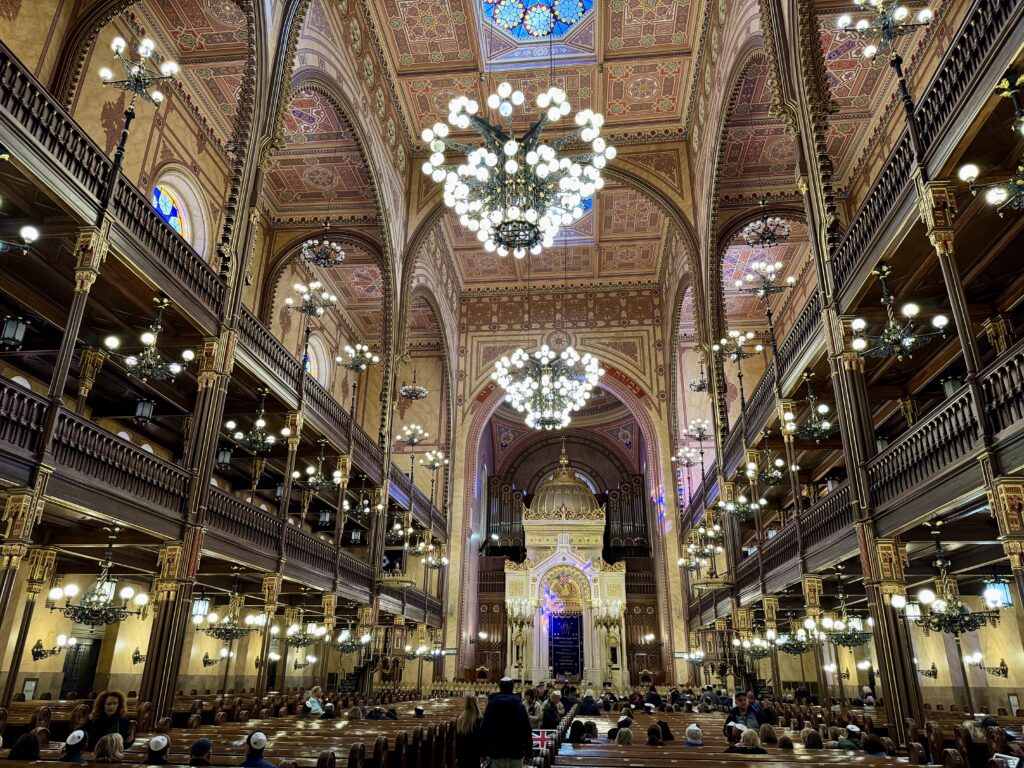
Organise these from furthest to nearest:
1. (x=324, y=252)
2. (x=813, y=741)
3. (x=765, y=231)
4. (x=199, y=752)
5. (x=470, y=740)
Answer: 1. (x=324, y=252)
2. (x=765, y=231)
3. (x=813, y=741)
4. (x=470, y=740)
5. (x=199, y=752)

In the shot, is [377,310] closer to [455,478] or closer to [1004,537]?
[455,478]

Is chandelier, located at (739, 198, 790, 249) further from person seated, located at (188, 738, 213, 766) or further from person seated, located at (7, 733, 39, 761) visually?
person seated, located at (7, 733, 39, 761)

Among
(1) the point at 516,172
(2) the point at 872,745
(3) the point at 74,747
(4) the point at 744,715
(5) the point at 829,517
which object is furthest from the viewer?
(5) the point at 829,517

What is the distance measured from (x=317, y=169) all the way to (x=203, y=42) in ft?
17.2

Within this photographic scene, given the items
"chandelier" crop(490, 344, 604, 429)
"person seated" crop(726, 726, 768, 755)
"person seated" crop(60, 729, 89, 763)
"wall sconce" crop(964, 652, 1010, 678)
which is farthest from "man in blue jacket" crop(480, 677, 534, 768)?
"wall sconce" crop(964, 652, 1010, 678)

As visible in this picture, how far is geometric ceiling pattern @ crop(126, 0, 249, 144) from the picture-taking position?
1591 cm

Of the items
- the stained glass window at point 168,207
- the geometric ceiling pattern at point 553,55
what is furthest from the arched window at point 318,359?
the geometric ceiling pattern at point 553,55

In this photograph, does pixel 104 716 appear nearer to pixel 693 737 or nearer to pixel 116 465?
pixel 116 465

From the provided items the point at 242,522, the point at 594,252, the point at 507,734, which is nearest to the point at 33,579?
the point at 242,522

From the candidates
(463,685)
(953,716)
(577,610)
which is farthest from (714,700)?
(577,610)

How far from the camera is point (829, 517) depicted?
12773 millimetres

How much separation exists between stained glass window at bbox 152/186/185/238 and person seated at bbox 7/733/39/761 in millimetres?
13785

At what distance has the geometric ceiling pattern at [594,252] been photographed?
26.0m

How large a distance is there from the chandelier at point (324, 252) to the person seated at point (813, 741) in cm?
1961
